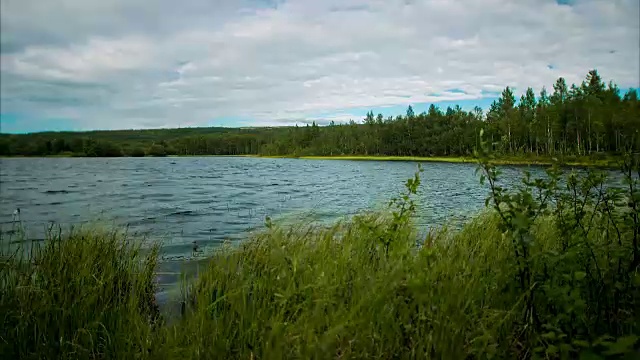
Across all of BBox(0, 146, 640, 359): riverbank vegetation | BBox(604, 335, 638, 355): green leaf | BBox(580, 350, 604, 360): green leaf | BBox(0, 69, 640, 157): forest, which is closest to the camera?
BBox(604, 335, 638, 355): green leaf

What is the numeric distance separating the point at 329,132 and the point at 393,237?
7187 inches

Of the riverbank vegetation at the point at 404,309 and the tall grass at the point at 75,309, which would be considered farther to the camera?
the tall grass at the point at 75,309

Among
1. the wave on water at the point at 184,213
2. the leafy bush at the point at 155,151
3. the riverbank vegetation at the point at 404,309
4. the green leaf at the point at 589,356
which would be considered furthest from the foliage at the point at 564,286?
the leafy bush at the point at 155,151

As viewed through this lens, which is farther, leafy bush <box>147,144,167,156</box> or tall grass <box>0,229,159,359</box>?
leafy bush <box>147,144,167,156</box>

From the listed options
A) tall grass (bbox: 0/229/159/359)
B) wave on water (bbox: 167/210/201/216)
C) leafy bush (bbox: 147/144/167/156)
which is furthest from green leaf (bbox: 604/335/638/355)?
leafy bush (bbox: 147/144/167/156)

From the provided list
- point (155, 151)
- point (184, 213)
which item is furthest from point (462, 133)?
point (155, 151)

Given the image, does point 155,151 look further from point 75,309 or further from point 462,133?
point 75,309

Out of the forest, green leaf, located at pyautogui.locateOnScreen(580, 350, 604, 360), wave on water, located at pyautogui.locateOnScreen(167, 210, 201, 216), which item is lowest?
wave on water, located at pyautogui.locateOnScreen(167, 210, 201, 216)

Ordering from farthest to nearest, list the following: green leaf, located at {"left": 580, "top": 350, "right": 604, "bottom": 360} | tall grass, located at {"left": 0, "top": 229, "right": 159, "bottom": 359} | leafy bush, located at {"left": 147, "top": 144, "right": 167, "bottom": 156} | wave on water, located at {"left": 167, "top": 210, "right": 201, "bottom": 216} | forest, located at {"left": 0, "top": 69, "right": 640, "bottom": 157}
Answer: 1. leafy bush, located at {"left": 147, "top": 144, "right": 167, "bottom": 156}
2. forest, located at {"left": 0, "top": 69, "right": 640, "bottom": 157}
3. wave on water, located at {"left": 167, "top": 210, "right": 201, "bottom": 216}
4. tall grass, located at {"left": 0, "top": 229, "right": 159, "bottom": 359}
5. green leaf, located at {"left": 580, "top": 350, "right": 604, "bottom": 360}

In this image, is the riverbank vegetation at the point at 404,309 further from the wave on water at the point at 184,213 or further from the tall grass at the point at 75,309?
the wave on water at the point at 184,213

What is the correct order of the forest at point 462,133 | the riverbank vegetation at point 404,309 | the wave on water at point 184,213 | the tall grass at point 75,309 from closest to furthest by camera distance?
the riverbank vegetation at point 404,309 → the tall grass at point 75,309 → the wave on water at point 184,213 → the forest at point 462,133

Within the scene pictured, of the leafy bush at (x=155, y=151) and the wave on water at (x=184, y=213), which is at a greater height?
the leafy bush at (x=155, y=151)

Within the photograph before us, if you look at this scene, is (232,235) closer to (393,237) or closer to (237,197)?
(393,237)

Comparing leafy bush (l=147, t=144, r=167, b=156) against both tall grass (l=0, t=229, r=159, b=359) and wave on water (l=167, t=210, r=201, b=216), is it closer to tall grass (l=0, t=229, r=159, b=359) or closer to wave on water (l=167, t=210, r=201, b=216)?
wave on water (l=167, t=210, r=201, b=216)
